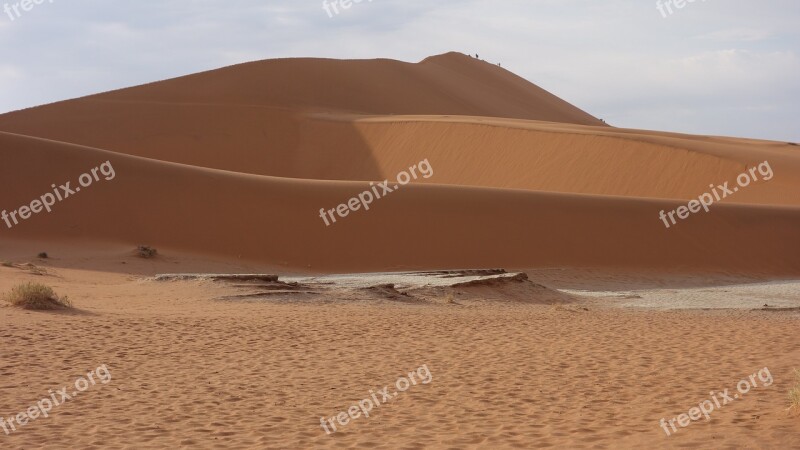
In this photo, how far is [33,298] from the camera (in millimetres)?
13891

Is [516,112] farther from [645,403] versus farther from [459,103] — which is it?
[645,403]

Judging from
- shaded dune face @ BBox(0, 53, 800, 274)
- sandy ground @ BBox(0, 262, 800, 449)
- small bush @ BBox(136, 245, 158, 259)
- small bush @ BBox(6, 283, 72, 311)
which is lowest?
sandy ground @ BBox(0, 262, 800, 449)

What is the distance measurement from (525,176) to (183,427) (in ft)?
114

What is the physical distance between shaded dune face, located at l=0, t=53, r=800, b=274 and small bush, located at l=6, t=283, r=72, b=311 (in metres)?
10.4

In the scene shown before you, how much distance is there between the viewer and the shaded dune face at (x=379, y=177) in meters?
25.4

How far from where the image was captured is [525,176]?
41125mm

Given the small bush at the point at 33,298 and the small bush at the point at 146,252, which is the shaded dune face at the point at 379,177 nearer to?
the small bush at the point at 146,252

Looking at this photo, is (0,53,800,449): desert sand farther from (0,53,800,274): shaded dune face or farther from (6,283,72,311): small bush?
(6,283,72,311): small bush

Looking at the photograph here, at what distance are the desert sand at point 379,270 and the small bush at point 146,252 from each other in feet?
2.13

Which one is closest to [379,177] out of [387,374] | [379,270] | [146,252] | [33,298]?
[379,270]

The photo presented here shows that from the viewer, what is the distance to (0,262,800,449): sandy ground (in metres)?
7.23

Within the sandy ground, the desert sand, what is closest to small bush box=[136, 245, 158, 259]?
the desert sand

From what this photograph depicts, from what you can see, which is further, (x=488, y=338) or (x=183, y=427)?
(x=488, y=338)

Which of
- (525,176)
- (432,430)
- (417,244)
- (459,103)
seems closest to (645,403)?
(432,430)
